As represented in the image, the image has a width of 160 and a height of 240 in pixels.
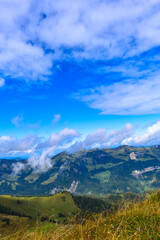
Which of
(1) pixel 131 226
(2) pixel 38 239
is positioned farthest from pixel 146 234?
(2) pixel 38 239

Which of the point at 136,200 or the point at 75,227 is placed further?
the point at 136,200

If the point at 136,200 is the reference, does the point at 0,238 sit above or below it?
above

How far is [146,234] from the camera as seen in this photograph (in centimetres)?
449

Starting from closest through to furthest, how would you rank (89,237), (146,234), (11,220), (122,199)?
(146,234)
(89,237)
(122,199)
(11,220)

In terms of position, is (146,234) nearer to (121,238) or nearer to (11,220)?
(121,238)

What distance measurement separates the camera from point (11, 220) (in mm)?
196625

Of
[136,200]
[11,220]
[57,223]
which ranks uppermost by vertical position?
[57,223]

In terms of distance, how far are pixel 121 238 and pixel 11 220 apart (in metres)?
243

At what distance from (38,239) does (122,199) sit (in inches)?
193

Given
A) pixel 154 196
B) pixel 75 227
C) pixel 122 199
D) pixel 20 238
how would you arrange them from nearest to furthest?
1. pixel 20 238
2. pixel 75 227
3. pixel 122 199
4. pixel 154 196

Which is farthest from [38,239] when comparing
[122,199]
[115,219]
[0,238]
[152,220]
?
[122,199]

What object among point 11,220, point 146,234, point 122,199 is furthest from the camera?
point 11,220

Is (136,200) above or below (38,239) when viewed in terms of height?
below

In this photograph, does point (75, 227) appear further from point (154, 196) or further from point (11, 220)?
point (11, 220)
